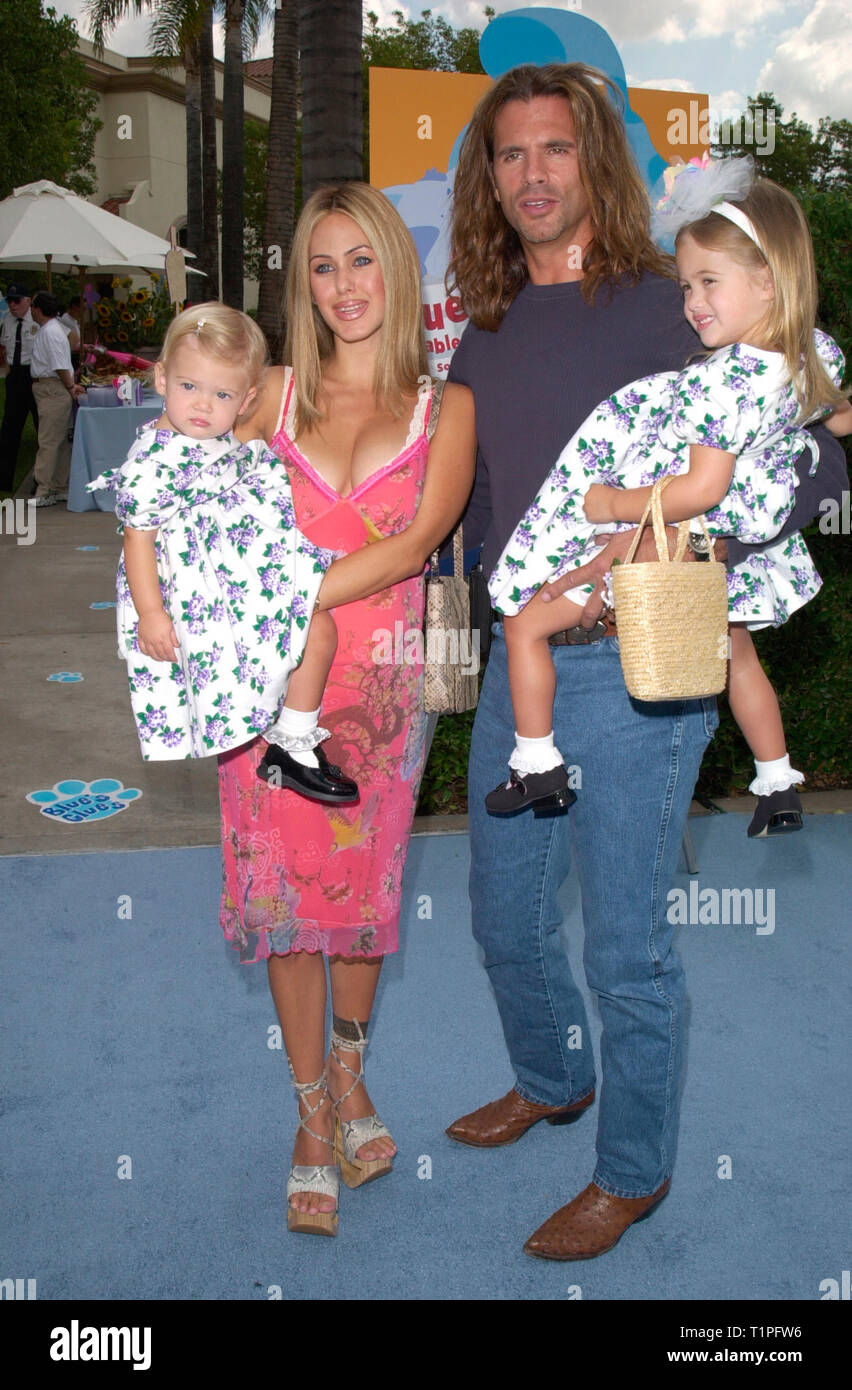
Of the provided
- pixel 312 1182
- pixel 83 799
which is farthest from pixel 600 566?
pixel 83 799

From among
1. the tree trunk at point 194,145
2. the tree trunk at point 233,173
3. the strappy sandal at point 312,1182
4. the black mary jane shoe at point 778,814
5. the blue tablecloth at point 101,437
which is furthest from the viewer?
the tree trunk at point 194,145

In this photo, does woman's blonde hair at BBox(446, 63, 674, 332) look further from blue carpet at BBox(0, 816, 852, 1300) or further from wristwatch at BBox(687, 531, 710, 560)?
blue carpet at BBox(0, 816, 852, 1300)

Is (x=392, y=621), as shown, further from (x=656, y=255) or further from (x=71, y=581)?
(x=71, y=581)

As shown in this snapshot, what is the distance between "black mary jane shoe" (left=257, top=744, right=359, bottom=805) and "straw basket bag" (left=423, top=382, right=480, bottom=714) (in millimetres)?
359

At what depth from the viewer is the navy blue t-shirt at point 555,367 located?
7.66ft

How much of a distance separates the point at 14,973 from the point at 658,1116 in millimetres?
2209

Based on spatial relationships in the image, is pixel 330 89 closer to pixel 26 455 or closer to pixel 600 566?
pixel 600 566

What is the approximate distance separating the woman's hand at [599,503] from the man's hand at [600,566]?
0.06 meters

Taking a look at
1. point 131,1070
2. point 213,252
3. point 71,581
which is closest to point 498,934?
point 131,1070

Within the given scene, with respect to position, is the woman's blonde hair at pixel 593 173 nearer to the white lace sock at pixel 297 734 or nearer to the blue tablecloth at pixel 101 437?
the white lace sock at pixel 297 734

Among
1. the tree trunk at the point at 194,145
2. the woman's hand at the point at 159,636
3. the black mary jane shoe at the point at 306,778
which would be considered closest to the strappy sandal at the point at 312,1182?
the black mary jane shoe at the point at 306,778

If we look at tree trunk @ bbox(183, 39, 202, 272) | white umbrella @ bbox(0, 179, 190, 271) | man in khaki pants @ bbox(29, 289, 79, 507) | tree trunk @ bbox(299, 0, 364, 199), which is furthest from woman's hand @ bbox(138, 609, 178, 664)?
tree trunk @ bbox(183, 39, 202, 272)

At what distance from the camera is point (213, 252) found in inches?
1003

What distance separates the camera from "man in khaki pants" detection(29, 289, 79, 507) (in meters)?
12.2
